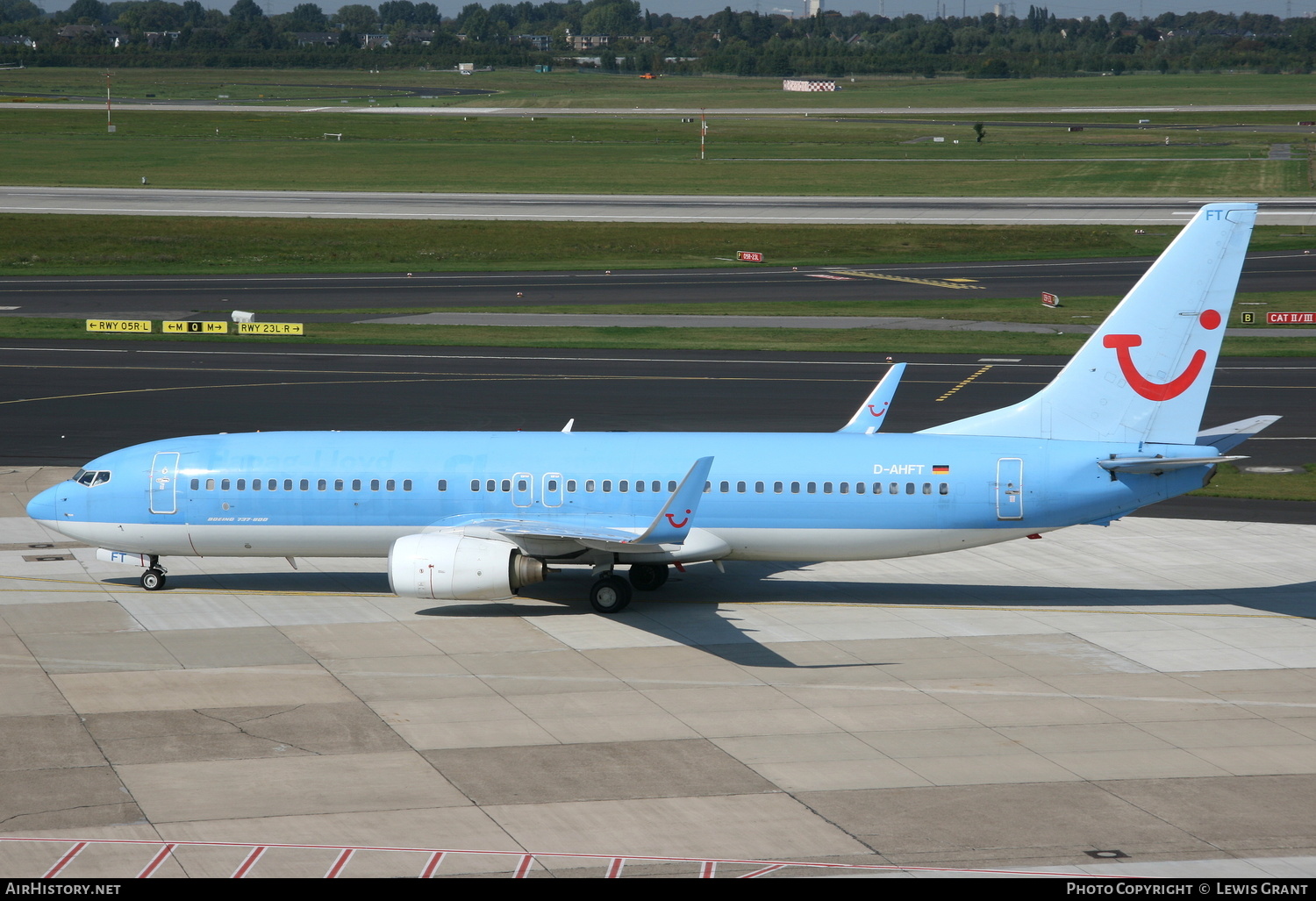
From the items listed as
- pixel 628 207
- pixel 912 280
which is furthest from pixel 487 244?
pixel 912 280

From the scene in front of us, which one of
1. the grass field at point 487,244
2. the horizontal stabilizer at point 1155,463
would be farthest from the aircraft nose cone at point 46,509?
the grass field at point 487,244

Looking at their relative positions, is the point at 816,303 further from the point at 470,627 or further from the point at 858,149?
the point at 858,149

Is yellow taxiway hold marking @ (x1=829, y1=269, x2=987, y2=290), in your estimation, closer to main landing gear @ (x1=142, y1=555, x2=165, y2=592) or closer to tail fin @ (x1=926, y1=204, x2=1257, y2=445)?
tail fin @ (x1=926, y1=204, x2=1257, y2=445)

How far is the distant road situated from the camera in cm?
11725

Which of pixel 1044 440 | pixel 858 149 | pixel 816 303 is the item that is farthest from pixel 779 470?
pixel 858 149

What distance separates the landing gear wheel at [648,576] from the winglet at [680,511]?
4472mm

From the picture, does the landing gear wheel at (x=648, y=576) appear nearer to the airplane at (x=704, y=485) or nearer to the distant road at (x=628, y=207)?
the airplane at (x=704, y=485)

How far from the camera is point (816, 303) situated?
8375 cm

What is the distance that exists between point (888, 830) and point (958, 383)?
138ft

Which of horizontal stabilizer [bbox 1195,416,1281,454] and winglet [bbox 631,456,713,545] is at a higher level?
horizontal stabilizer [bbox 1195,416,1281,454]

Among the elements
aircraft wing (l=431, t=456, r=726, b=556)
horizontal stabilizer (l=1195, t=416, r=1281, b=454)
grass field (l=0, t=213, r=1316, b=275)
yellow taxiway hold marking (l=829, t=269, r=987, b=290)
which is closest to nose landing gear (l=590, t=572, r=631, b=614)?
aircraft wing (l=431, t=456, r=726, b=556)

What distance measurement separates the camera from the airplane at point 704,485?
3334 cm

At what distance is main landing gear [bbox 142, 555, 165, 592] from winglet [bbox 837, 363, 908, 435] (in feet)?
61.5

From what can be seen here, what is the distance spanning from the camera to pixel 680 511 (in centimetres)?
3131
